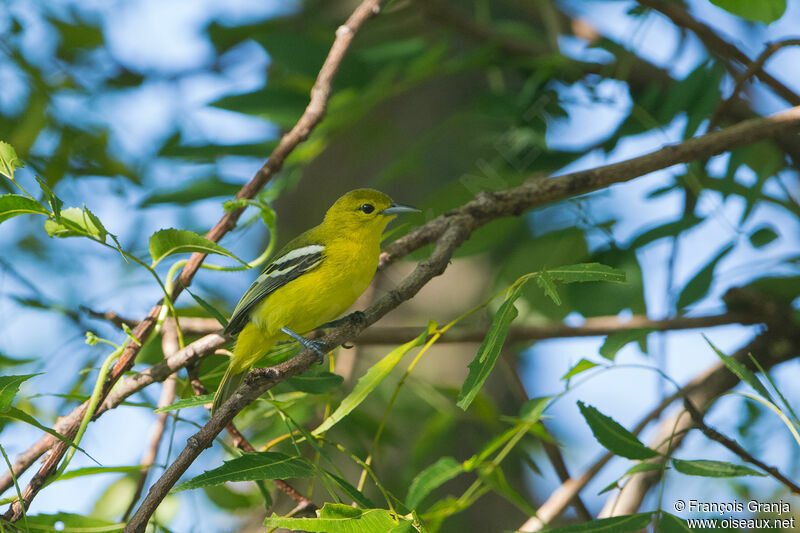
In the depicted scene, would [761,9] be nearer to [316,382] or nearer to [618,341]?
A: [618,341]

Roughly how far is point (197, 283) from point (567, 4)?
3362mm

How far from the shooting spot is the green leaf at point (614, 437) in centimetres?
193

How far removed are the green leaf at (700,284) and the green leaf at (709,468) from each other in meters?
1.18

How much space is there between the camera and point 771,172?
A: 284 cm

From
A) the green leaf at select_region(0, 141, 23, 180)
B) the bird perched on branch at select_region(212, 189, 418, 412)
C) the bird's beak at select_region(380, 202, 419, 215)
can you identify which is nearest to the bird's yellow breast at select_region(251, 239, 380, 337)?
the bird perched on branch at select_region(212, 189, 418, 412)

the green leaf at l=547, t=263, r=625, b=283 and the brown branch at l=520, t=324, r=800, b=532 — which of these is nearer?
the green leaf at l=547, t=263, r=625, b=283

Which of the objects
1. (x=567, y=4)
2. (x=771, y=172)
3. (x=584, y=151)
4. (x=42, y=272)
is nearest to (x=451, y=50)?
(x=567, y=4)

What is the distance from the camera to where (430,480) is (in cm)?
227

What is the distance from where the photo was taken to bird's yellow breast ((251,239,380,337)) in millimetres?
3029

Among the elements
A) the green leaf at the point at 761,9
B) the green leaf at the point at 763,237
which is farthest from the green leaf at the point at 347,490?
the green leaf at the point at 763,237

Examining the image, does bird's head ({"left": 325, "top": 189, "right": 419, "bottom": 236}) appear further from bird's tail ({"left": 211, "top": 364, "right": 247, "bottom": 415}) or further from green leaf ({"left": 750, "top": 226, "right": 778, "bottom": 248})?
green leaf ({"left": 750, "top": 226, "right": 778, "bottom": 248})

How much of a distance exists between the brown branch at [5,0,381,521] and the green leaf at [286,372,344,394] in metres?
0.52

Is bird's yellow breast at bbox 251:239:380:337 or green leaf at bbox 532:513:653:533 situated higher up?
bird's yellow breast at bbox 251:239:380:337

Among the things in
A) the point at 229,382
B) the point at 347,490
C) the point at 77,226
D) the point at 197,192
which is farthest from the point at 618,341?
the point at 197,192
